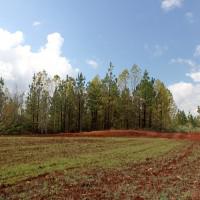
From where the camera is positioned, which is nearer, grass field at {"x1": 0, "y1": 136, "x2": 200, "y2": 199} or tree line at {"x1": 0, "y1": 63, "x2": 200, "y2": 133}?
grass field at {"x1": 0, "y1": 136, "x2": 200, "y2": 199}

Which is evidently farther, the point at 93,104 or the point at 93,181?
the point at 93,104

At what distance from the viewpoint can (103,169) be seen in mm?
17359

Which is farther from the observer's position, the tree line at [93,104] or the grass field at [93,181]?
the tree line at [93,104]

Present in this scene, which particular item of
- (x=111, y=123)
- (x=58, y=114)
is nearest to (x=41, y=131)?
(x=58, y=114)

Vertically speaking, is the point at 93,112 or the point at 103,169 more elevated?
the point at 93,112

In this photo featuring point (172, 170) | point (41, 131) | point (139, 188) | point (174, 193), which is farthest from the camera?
point (41, 131)

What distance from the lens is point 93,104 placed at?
8500 cm

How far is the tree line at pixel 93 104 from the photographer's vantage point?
83.5m

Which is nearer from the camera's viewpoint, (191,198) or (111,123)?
(191,198)

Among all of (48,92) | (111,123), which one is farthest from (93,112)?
(48,92)

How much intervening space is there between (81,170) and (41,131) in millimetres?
63008

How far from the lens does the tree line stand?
83500mm

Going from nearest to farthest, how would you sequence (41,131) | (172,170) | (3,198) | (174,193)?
(3,198) < (174,193) < (172,170) < (41,131)

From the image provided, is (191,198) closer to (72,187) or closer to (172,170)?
(72,187)
